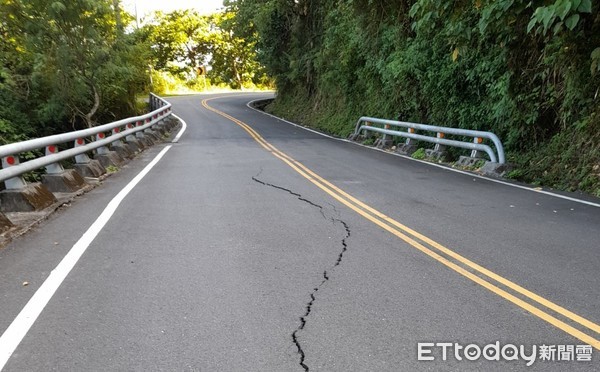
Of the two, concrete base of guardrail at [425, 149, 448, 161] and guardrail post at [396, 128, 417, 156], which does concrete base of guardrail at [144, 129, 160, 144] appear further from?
concrete base of guardrail at [425, 149, 448, 161]

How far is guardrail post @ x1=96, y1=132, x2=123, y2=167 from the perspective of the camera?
1199 cm

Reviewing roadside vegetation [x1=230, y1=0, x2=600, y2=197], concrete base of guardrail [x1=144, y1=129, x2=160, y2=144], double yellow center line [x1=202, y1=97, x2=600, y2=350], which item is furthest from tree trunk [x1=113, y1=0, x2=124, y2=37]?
double yellow center line [x1=202, y1=97, x2=600, y2=350]

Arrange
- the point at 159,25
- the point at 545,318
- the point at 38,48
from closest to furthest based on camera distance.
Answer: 1. the point at 545,318
2. the point at 38,48
3. the point at 159,25

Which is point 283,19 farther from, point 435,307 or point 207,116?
point 435,307

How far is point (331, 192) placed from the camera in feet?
30.1

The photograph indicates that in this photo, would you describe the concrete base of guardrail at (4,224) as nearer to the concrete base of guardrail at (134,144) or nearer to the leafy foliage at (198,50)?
the concrete base of guardrail at (134,144)

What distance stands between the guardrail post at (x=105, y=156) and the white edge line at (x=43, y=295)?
4.92 metres

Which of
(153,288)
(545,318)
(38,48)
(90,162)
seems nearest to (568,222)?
(545,318)

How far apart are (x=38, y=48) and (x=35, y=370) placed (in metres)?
22.2

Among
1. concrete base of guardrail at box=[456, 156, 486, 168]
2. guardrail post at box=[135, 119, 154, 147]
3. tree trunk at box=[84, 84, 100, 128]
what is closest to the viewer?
concrete base of guardrail at box=[456, 156, 486, 168]

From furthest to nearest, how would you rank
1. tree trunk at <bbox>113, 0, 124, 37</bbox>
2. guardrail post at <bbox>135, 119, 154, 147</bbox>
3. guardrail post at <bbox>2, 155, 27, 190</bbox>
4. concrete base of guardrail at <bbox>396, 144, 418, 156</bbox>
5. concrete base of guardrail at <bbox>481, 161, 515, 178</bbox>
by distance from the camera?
tree trunk at <bbox>113, 0, 124, 37</bbox> < guardrail post at <bbox>135, 119, 154, 147</bbox> < concrete base of guardrail at <bbox>396, 144, 418, 156</bbox> < concrete base of guardrail at <bbox>481, 161, 515, 178</bbox> < guardrail post at <bbox>2, 155, 27, 190</bbox>

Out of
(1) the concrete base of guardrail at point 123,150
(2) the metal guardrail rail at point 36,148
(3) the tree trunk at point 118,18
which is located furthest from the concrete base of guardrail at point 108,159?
(3) the tree trunk at point 118,18

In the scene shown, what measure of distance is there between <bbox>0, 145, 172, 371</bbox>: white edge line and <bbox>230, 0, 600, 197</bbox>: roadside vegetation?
621 centimetres

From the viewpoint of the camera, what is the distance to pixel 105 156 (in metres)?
12.0
